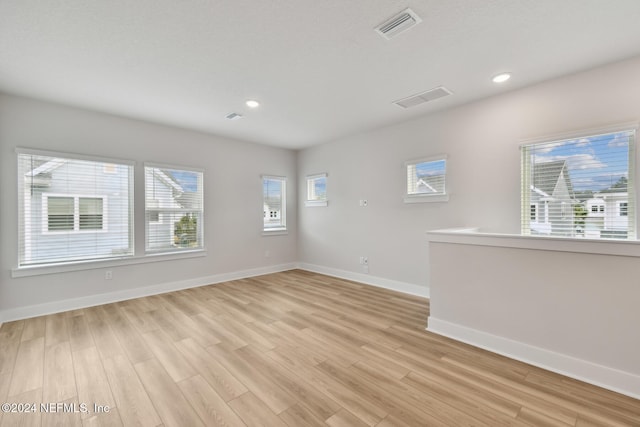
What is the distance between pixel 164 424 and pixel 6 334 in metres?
2.69

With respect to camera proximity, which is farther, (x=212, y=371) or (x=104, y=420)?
(x=212, y=371)

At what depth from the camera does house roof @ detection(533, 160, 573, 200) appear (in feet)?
9.55

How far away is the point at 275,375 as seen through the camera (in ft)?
6.93

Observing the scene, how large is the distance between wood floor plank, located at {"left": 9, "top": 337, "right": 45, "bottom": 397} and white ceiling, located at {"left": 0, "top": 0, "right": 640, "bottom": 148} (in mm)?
2713

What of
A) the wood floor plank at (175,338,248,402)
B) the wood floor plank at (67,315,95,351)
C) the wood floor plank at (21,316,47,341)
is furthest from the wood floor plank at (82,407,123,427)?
the wood floor plank at (21,316,47,341)

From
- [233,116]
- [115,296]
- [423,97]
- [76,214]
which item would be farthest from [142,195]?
[423,97]

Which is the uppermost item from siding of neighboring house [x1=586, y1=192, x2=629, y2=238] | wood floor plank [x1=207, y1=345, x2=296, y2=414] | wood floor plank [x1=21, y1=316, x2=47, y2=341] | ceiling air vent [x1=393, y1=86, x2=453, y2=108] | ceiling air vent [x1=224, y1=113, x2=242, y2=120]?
ceiling air vent [x1=224, y1=113, x2=242, y2=120]

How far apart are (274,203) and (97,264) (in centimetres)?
319

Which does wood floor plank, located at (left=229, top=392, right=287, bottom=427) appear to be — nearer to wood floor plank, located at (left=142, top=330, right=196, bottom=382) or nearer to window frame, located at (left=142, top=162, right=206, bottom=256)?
wood floor plank, located at (left=142, top=330, right=196, bottom=382)

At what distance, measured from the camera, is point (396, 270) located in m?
4.37

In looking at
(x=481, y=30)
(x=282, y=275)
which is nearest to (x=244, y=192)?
(x=282, y=275)

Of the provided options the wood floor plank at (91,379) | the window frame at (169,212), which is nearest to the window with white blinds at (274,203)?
the window frame at (169,212)

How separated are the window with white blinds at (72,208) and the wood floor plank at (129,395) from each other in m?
2.17

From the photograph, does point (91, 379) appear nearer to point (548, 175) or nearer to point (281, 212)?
point (281, 212)
